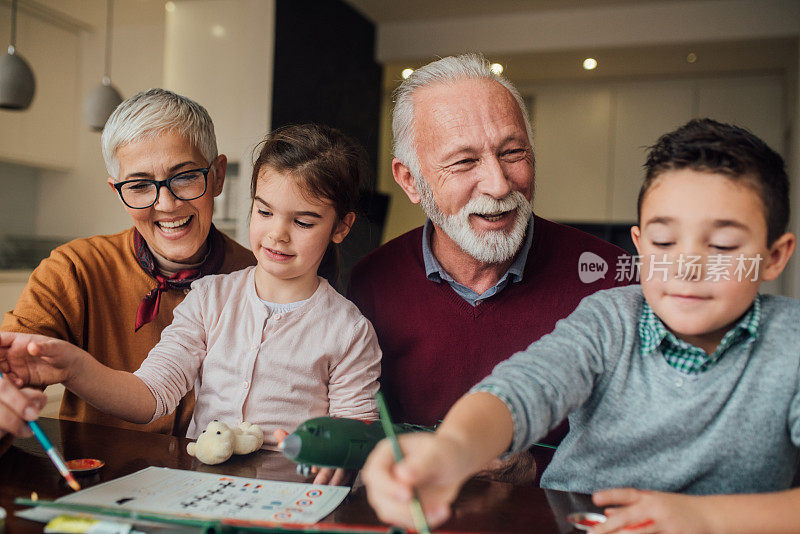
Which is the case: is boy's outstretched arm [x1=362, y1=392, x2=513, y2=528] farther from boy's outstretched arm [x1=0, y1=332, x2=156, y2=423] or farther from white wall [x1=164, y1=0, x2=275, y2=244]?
white wall [x1=164, y1=0, x2=275, y2=244]

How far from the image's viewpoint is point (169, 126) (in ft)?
3.99

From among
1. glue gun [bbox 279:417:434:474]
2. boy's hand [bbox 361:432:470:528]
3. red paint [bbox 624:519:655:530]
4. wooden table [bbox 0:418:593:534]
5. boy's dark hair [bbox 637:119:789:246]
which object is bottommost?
wooden table [bbox 0:418:593:534]

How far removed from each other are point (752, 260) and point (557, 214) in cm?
460

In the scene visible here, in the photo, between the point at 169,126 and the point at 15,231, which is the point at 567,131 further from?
the point at 169,126

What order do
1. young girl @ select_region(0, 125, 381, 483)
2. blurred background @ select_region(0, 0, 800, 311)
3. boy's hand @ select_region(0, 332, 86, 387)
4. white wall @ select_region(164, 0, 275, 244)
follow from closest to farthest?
boy's hand @ select_region(0, 332, 86, 387) → young girl @ select_region(0, 125, 381, 483) → white wall @ select_region(164, 0, 275, 244) → blurred background @ select_region(0, 0, 800, 311)

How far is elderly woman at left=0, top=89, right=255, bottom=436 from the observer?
121cm

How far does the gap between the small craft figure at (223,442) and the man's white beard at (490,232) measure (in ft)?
1.82

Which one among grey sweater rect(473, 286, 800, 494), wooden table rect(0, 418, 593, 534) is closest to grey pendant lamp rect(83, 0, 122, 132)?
wooden table rect(0, 418, 593, 534)

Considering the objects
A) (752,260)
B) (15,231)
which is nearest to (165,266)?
(752,260)

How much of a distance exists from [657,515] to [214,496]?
484 mm

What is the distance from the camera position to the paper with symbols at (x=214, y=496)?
2.32 feet

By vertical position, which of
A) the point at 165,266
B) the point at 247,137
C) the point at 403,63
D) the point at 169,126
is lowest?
the point at 165,266

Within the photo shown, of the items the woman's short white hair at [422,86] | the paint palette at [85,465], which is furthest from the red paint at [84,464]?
the woman's short white hair at [422,86]

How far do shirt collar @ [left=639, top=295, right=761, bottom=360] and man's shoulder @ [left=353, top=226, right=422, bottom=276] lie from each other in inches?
25.2
